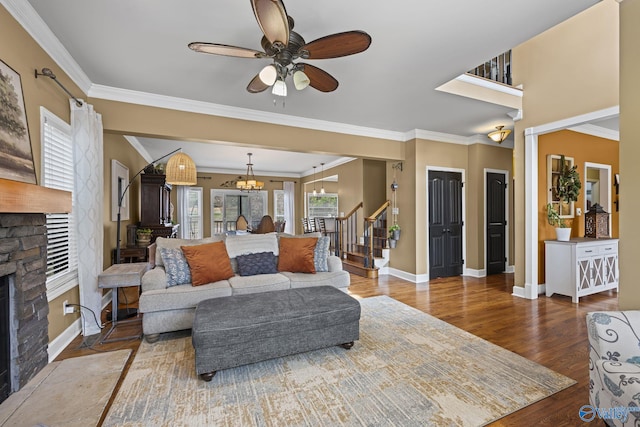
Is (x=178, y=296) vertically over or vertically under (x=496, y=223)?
under

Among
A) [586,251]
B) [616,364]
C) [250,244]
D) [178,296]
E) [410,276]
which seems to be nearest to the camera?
[616,364]

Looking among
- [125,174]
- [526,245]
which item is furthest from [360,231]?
[125,174]

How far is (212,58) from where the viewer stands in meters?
2.75

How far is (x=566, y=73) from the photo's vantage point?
147 inches

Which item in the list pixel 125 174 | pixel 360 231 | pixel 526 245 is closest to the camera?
pixel 526 245

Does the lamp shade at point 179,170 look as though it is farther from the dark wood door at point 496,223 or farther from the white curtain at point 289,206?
the white curtain at point 289,206

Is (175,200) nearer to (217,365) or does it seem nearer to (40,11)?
(40,11)

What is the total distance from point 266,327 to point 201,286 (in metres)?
1.17

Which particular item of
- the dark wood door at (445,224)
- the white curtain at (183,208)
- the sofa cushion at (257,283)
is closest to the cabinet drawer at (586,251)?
Result: the dark wood door at (445,224)

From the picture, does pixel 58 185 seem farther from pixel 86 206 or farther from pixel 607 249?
pixel 607 249

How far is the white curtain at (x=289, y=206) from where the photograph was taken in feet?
33.1

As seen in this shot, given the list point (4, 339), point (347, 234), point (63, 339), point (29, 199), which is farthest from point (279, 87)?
point (347, 234)

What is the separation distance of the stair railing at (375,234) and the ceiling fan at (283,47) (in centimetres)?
374

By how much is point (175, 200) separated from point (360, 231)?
5.73 meters
